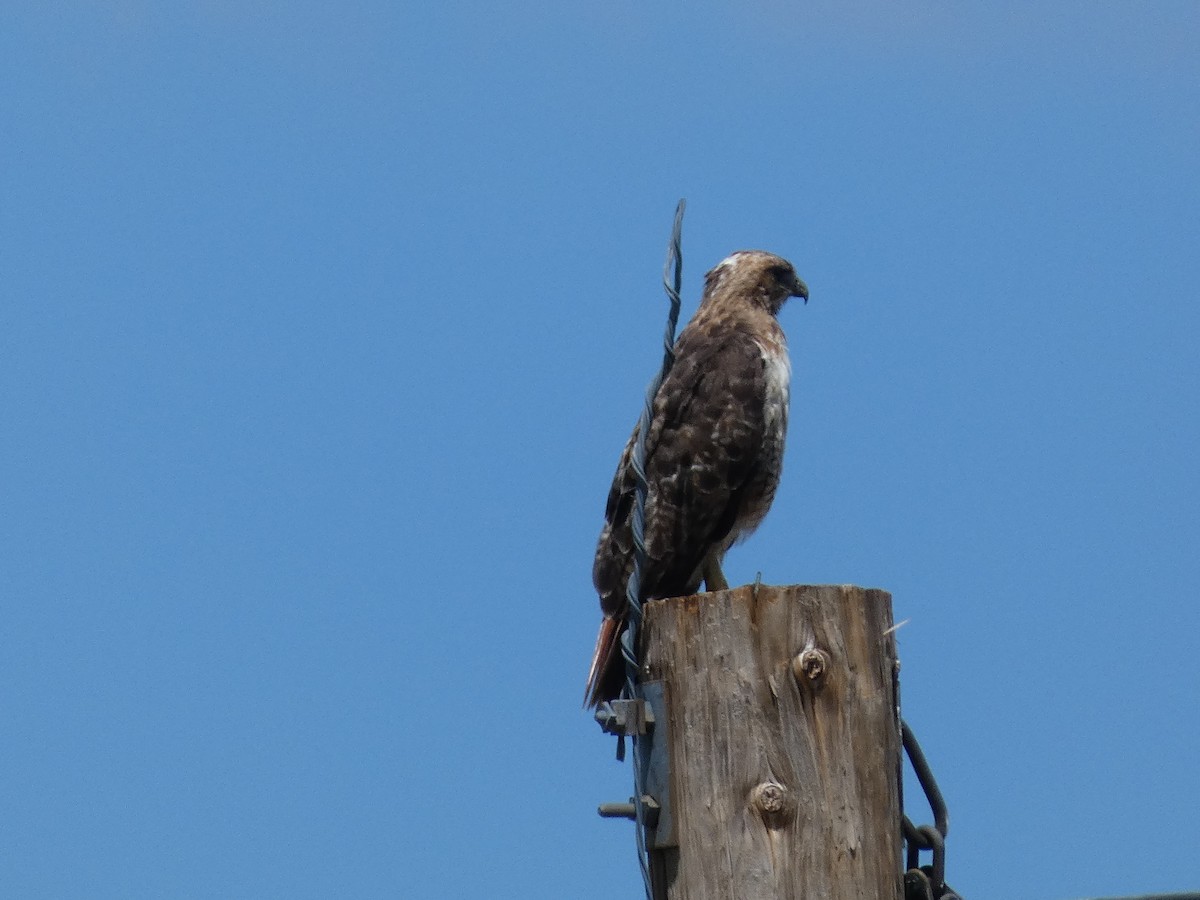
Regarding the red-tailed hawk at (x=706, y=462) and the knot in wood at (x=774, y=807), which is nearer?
the knot in wood at (x=774, y=807)

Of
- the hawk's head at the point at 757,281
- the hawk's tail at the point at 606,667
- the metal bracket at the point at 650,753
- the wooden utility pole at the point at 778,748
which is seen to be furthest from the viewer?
the hawk's head at the point at 757,281

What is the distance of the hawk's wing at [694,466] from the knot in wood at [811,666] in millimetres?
2510

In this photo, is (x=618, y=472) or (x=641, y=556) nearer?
(x=641, y=556)

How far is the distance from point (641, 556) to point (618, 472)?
8.15 ft

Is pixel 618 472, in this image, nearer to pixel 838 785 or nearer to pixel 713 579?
pixel 713 579

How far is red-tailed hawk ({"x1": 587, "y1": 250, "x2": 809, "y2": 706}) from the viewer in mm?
5457

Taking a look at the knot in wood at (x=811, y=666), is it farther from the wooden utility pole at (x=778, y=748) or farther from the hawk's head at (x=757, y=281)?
the hawk's head at (x=757, y=281)

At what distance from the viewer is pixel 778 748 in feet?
8.89

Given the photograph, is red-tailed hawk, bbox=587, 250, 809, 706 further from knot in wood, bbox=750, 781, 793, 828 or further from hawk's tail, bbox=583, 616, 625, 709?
knot in wood, bbox=750, 781, 793, 828

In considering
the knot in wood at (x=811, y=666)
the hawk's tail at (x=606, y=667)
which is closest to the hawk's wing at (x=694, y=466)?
the hawk's tail at (x=606, y=667)

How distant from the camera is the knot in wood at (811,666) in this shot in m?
2.74

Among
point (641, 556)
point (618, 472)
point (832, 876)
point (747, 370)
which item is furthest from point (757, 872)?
point (747, 370)

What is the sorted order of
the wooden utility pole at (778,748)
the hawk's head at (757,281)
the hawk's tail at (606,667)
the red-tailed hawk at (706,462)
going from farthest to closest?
the hawk's head at (757,281) < the red-tailed hawk at (706,462) < the hawk's tail at (606,667) < the wooden utility pole at (778,748)

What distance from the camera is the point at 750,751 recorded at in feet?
8.89
